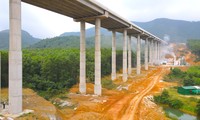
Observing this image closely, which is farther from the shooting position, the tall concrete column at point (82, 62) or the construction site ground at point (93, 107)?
the tall concrete column at point (82, 62)

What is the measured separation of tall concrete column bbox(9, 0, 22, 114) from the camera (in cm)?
2153

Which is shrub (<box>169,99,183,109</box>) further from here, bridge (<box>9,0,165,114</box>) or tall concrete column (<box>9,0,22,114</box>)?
tall concrete column (<box>9,0,22,114</box>)

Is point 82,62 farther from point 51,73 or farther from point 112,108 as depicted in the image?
point 51,73

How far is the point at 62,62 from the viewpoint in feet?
170

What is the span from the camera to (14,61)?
21.6 metres

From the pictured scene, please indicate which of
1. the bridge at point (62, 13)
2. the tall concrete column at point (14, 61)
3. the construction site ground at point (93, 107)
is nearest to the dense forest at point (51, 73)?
the bridge at point (62, 13)

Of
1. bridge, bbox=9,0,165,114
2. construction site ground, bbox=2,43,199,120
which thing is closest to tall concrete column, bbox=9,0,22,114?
bridge, bbox=9,0,165,114

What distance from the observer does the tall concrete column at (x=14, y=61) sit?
2153 centimetres

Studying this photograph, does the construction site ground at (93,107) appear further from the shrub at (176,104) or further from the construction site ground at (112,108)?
the shrub at (176,104)

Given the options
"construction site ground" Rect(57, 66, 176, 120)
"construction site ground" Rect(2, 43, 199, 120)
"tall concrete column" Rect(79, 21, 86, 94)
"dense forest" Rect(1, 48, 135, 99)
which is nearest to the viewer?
"construction site ground" Rect(2, 43, 199, 120)

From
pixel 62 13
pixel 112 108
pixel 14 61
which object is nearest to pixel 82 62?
pixel 62 13

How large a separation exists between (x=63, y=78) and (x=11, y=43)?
29.7 metres

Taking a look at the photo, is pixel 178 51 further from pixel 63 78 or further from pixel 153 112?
pixel 153 112

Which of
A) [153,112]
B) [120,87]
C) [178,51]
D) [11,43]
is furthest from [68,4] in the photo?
[178,51]
